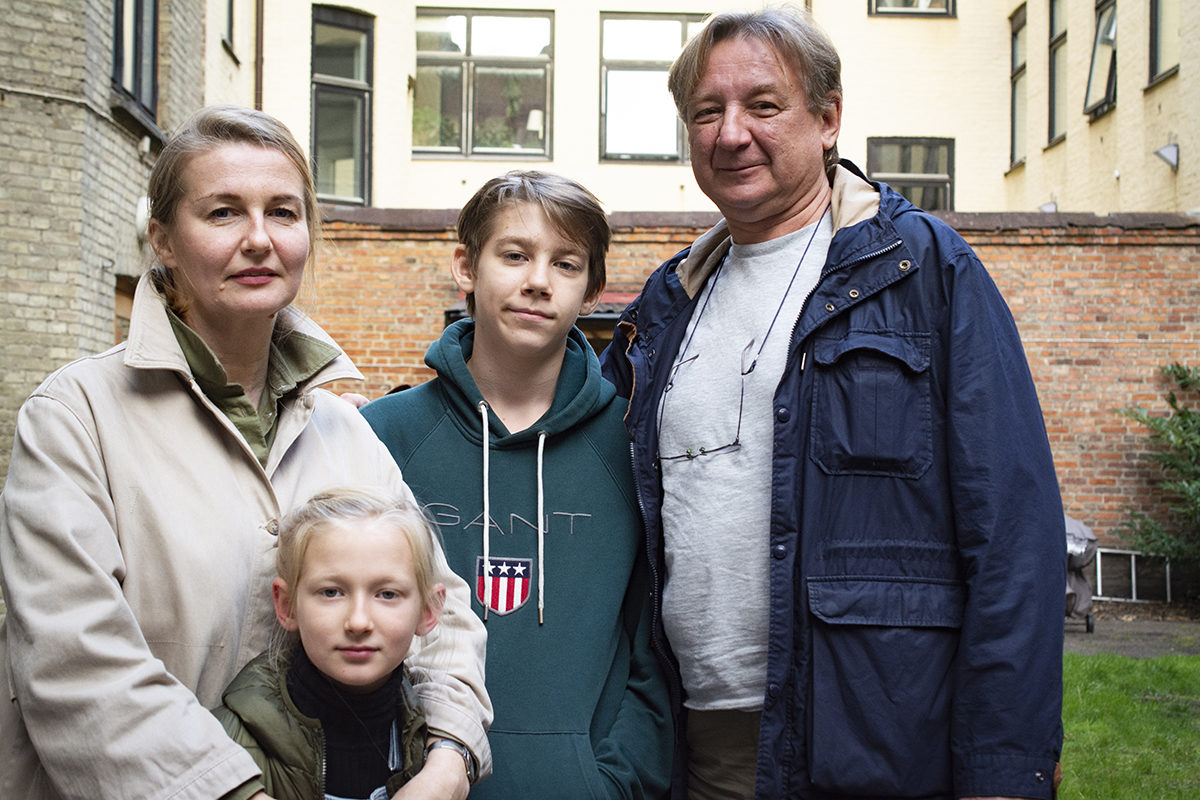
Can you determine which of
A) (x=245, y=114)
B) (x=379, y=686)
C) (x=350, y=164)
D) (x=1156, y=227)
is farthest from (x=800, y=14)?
(x=350, y=164)

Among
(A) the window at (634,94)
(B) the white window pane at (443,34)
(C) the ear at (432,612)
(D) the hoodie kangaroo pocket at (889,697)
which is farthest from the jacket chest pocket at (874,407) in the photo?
(B) the white window pane at (443,34)

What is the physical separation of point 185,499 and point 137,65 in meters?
10.1

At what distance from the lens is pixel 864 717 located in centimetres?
211

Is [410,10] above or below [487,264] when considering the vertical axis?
above

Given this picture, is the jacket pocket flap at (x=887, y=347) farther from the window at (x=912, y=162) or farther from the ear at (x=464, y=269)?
the window at (x=912, y=162)

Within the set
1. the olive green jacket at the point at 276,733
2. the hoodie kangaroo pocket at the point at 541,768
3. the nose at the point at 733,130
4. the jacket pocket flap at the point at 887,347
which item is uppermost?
the nose at the point at 733,130

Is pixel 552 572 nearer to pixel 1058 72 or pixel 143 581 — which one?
pixel 143 581

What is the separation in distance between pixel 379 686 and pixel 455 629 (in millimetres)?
238

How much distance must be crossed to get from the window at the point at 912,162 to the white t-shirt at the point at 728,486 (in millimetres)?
15801

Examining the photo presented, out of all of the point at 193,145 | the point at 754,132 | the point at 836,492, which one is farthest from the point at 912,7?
the point at 193,145

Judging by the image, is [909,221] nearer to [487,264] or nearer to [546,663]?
[487,264]

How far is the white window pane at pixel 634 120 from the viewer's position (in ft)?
56.1

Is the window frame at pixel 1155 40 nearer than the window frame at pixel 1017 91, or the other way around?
the window frame at pixel 1155 40

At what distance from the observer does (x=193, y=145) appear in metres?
1.90
